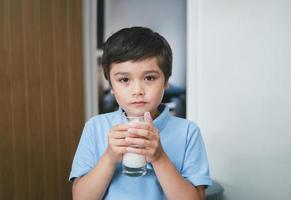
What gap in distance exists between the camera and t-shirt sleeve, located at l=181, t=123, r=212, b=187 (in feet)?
2.94

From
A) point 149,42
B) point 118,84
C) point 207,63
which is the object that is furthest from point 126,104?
point 207,63

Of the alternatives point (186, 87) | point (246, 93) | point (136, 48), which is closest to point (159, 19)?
point (186, 87)

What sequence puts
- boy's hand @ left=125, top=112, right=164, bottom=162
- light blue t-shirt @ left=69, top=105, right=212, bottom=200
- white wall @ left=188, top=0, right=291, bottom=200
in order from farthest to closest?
white wall @ left=188, top=0, right=291, bottom=200, light blue t-shirt @ left=69, top=105, right=212, bottom=200, boy's hand @ left=125, top=112, right=164, bottom=162

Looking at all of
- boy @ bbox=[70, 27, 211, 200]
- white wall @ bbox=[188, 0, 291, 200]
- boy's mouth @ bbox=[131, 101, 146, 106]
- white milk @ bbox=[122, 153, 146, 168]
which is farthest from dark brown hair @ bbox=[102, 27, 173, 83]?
white wall @ bbox=[188, 0, 291, 200]

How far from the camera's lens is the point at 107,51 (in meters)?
0.89

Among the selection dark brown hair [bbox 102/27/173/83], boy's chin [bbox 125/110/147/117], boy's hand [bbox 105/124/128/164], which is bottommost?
boy's hand [bbox 105/124/128/164]

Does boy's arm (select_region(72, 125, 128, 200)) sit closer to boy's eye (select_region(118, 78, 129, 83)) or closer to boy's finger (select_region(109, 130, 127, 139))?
boy's finger (select_region(109, 130, 127, 139))

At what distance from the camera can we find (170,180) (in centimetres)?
82

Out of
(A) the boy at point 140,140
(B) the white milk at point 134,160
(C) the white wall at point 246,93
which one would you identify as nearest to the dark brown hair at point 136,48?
(A) the boy at point 140,140

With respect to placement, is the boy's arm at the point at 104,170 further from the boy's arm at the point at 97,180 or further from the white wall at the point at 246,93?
the white wall at the point at 246,93

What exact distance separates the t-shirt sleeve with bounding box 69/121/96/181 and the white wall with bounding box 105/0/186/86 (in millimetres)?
1520

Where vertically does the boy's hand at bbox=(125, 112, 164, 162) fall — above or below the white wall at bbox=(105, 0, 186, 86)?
below

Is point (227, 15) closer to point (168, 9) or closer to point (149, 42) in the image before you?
point (149, 42)

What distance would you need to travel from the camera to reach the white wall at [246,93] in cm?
142
